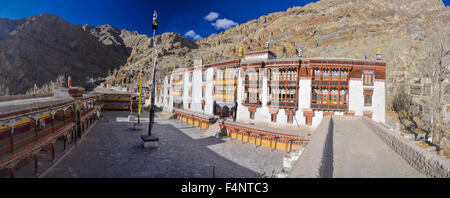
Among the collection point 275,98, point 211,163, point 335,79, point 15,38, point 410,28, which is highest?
point 15,38

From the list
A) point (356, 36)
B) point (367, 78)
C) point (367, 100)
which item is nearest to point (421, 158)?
point (367, 100)

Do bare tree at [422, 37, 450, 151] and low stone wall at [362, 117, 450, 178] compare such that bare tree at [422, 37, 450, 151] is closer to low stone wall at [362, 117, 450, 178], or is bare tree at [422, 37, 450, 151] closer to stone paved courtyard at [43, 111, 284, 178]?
stone paved courtyard at [43, 111, 284, 178]

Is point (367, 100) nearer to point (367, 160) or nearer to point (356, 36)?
point (367, 160)

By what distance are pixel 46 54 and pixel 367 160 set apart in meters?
188

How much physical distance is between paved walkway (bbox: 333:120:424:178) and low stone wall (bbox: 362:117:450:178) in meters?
0.19

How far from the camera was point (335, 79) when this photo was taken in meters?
25.3

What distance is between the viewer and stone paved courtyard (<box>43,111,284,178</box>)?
Answer: 15443 mm

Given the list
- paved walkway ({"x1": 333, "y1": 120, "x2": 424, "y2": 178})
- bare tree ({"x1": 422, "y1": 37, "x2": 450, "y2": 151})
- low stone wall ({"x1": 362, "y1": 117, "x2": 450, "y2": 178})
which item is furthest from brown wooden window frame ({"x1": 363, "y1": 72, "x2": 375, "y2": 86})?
low stone wall ({"x1": 362, "y1": 117, "x2": 450, "y2": 178})

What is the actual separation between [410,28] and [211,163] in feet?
342

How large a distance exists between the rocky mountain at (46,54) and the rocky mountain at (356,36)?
5160 cm

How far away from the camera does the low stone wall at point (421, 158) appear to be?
215 inches
